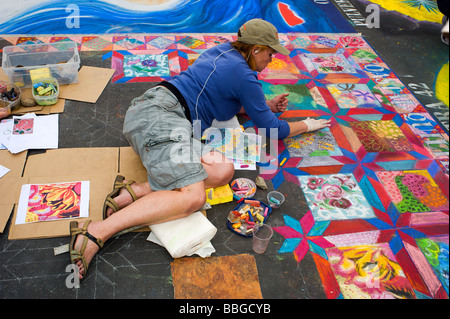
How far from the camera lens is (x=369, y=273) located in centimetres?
194

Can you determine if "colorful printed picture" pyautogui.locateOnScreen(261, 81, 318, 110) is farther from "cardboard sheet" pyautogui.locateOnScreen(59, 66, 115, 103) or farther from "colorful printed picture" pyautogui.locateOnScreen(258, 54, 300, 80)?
"cardboard sheet" pyautogui.locateOnScreen(59, 66, 115, 103)

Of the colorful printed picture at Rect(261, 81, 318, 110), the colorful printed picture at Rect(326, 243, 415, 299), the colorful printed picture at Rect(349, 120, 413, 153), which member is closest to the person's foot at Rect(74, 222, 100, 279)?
the colorful printed picture at Rect(326, 243, 415, 299)

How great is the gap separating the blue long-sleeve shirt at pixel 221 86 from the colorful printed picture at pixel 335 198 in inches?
19.8

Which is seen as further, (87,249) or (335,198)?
(335,198)

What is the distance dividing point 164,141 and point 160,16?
7.17ft

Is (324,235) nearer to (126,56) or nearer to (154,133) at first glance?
(154,133)

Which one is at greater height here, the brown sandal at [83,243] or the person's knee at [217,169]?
the person's knee at [217,169]

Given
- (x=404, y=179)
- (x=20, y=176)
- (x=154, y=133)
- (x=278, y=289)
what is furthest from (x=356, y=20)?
(x=20, y=176)

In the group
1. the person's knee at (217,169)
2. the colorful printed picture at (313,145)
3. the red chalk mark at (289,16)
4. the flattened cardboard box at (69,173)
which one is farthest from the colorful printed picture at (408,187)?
the red chalk mark at (289,16)

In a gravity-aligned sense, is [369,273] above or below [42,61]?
below

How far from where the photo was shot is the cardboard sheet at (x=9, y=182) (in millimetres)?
1994

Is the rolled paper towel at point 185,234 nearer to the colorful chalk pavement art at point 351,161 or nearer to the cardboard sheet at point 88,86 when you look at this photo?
the colorful chalk pavement art at point 351,161

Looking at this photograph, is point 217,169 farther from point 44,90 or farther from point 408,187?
point 44,90

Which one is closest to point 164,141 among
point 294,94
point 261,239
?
point 261,239
